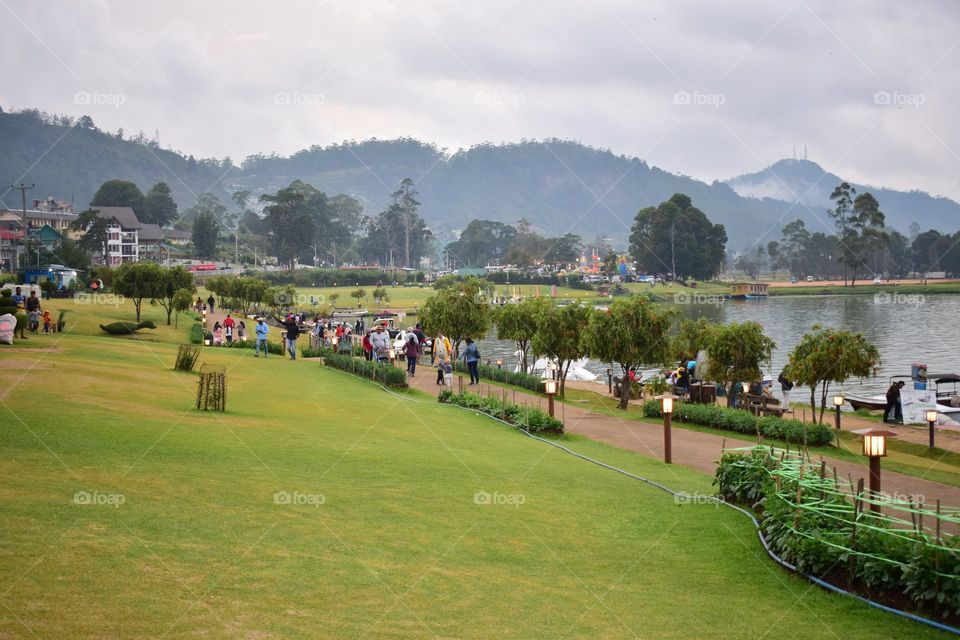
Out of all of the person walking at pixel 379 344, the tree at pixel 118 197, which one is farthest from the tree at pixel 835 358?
the tree at pixel 118 197

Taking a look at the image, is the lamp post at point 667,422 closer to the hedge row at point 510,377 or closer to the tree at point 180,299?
the hedge row at point 510,377

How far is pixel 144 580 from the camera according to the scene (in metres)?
7.25

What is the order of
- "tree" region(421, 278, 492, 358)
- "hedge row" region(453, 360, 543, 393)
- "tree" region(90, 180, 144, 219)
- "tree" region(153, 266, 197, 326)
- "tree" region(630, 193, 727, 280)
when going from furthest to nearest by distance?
"tree" region(90, 180, 144, 219) < "tree" region(630, 193, 727, 280) < "tree" region(153, 266, 197, 326) < "tree" region(421, 278, 492, 358) < "hedge row" region(453, 360, 543, 393)

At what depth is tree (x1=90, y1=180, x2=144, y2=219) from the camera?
456 ft

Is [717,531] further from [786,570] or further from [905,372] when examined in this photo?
[905,372]

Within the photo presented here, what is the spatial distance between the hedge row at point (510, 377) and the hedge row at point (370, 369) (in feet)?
14.6

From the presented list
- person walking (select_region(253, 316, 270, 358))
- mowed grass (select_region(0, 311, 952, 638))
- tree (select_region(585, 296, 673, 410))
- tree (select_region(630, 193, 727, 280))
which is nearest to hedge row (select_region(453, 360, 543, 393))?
tree (select_region(585, 296, 673, 410))

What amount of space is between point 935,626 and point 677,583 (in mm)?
2352

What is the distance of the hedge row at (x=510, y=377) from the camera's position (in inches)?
1159

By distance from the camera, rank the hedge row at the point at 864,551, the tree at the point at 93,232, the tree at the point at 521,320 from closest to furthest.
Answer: the hedge row at the point at 864,551 → the tree at the point at 521,320 → the tree at the point at 93,232

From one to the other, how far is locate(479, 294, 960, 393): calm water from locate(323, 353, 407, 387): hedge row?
65.9 ft

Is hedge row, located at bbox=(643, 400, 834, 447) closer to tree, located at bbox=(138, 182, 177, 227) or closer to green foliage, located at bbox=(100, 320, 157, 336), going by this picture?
green foliage, located at bbox=(100, 320, 157, 336)

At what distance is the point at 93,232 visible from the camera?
355 feet

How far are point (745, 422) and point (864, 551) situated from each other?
43.6 ft
